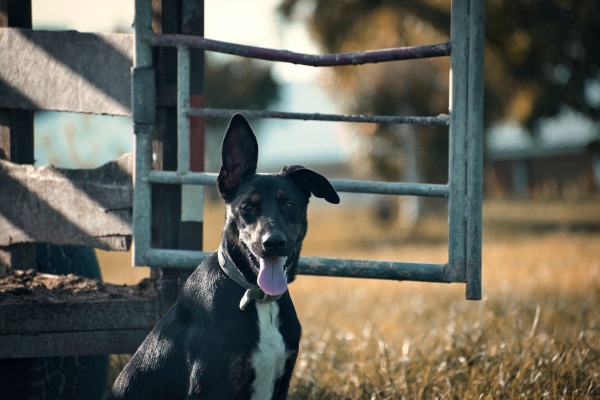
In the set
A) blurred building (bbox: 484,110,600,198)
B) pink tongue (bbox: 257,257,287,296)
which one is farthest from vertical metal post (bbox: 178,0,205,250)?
blurred building (bbox: 484,110,600,198)

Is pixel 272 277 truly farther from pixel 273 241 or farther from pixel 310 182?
pixel 310 182

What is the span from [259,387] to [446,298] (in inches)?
257

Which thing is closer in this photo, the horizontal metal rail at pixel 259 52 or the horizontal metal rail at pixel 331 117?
the horizontal metal rail at pixel 331 117

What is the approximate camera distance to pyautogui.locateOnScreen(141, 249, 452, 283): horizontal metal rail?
4.15 m

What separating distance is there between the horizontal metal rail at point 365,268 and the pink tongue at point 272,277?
1.96ft

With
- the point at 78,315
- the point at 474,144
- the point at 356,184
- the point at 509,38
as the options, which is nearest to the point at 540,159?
the point at 509,38

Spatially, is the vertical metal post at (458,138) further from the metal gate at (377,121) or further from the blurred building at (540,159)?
the blurred building at (540,159)

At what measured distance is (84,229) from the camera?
4477mm

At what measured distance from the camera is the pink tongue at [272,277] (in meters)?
3.48

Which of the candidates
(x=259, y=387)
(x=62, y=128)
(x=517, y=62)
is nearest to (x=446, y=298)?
(x=62, y=128)

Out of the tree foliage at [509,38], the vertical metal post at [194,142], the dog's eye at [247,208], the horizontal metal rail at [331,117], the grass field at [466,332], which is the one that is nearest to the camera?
the dog's eye at [247,208]

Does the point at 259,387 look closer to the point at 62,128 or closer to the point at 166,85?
the point at 166,85

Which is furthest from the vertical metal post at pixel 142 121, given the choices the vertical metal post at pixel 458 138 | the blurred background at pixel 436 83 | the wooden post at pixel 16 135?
the blurred background at pixel 436 83

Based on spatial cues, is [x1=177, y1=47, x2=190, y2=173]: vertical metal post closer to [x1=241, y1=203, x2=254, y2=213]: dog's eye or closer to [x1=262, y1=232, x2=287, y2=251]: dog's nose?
[x1=241, y1=203, x2=254, y2=213]: dog's eye
